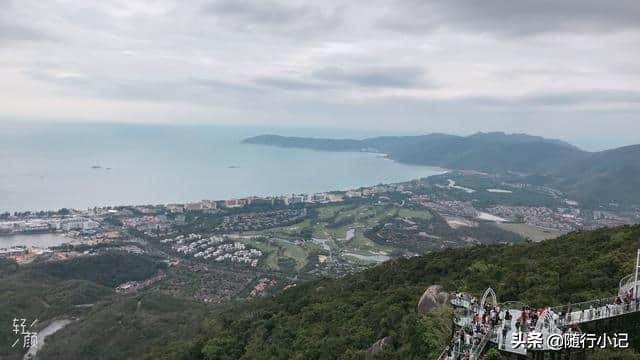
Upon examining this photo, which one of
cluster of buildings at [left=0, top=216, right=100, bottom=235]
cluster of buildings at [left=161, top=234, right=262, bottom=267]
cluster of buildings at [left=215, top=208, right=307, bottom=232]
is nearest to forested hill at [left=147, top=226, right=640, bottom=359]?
cluster of buildings at [left=161, top=234, right=262, bottom=267]

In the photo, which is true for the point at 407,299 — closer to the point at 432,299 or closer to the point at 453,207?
the point at 432,299

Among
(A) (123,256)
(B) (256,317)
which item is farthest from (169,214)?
(B) (256,317)

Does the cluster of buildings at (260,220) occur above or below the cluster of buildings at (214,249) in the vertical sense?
above

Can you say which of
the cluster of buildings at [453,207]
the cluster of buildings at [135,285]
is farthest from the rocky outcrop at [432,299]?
the cluster of buildings at [453,207]

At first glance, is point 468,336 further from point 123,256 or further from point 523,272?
point 123,256

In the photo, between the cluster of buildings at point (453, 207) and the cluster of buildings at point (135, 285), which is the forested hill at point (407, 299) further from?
the cluster of buildings at point (453, 207)
